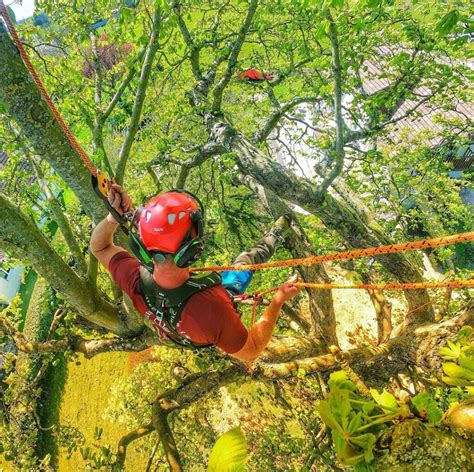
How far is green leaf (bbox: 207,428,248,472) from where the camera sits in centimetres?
181

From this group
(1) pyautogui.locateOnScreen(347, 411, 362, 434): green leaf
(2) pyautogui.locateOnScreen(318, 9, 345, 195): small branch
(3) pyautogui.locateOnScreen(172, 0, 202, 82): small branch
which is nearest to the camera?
(1) pyautogui.locateOnScreen(347, 411, 362, 434): green leaf

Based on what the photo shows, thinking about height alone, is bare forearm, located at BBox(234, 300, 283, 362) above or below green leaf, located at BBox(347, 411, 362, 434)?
below

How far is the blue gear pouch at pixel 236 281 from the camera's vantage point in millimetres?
4209

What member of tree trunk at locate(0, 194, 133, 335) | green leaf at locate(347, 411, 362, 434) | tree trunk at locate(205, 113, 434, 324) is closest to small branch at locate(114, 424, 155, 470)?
tree trunk at locate(0, 194, 133, 335)

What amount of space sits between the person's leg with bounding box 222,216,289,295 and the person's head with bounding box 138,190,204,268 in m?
1.69

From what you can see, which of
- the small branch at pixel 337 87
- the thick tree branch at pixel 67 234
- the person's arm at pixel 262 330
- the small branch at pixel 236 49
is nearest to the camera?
the person's arm at pixel 262 330

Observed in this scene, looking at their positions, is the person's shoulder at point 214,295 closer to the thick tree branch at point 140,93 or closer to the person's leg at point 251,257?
the person's leg at point 251,257

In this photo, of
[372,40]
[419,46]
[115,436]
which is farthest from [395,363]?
[115,436]

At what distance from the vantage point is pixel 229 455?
1830 mm

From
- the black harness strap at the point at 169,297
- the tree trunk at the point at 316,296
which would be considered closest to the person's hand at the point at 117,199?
the black harness strap at the point at 169,297

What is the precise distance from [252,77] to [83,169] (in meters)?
9.19

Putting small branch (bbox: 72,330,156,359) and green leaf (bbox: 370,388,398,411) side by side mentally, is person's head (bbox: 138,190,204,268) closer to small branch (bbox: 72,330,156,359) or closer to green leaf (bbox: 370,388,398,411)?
green leaf (bbox: 370,388,398,411)

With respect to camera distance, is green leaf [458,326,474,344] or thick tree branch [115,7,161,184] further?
thick tree branch [115,7,161,184]

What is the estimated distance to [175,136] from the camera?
11414 millimetres
